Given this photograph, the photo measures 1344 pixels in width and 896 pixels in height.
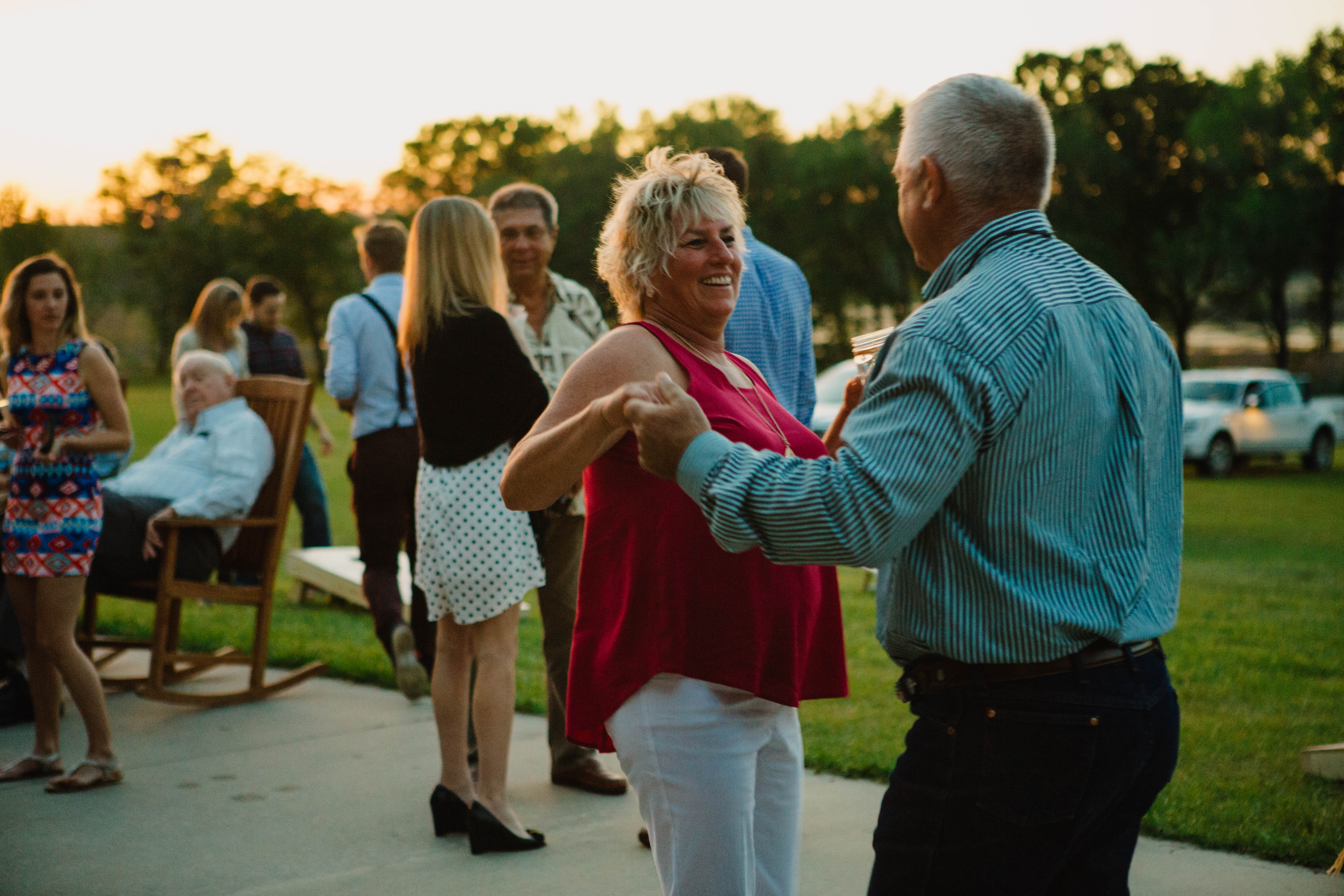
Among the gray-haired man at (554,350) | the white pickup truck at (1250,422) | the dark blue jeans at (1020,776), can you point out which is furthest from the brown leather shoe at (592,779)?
the white pickup truck at (1250,422)

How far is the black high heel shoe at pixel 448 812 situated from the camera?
165 inches

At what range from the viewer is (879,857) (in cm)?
200

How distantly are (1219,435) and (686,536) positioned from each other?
842 inches

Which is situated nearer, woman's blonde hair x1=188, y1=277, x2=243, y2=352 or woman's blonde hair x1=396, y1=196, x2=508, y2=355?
woman's blonde hair x1=396, y1=196, x2=508, y2=355

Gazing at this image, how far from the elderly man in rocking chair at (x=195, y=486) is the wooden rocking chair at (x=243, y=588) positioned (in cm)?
6

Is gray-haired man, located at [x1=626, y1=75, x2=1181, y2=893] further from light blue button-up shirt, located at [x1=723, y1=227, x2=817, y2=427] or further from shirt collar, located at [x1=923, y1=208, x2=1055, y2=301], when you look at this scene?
light blue button-up shirt, located at [x1=723, y1=227, x2=817, y2=427]

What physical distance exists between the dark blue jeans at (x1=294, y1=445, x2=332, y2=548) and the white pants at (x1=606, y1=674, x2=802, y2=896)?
7536mm

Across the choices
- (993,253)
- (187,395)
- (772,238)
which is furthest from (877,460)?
(772,238)

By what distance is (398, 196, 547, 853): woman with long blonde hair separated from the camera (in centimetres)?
407

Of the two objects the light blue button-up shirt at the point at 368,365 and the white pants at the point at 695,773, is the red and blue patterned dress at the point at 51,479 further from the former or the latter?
the white pants at the point at 695,773

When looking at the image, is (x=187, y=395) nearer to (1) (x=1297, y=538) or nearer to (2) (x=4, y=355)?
(2) (x=4, y=355)

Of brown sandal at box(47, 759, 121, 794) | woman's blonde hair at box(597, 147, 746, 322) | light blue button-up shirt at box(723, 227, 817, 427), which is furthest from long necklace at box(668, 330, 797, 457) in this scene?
brown sandal at box(47, 759, 121, 794)

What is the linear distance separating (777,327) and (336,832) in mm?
2362

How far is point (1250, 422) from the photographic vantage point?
872 inches
